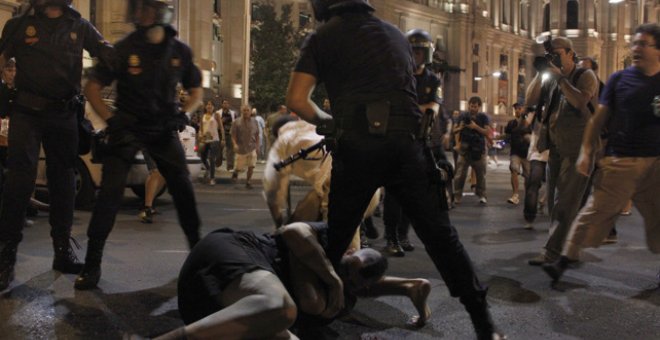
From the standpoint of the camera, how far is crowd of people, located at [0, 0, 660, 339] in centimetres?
312

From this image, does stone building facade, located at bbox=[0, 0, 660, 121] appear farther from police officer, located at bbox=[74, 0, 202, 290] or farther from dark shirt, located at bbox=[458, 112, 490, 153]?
police officer, located at bbox=[74, 0, 202, 290]

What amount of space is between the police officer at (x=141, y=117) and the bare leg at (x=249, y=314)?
1.53 metres

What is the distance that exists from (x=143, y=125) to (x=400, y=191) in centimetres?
187

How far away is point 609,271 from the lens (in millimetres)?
5359

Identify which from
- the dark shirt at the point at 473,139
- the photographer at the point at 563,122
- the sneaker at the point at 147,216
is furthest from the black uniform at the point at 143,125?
the dark shirt at the point at 473,139

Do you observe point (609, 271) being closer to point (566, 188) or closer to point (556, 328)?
point (566, 188)

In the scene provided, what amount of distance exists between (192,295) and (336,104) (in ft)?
3.81

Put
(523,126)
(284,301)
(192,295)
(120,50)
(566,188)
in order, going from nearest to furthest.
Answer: (284,301)
(192,295)
(120,50)
(566,188)
(523,126)

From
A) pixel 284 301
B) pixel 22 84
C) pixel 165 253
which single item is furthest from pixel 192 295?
pixel 165 253

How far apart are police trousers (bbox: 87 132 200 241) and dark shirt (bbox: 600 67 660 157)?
9.80ft

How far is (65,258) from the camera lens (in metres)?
4.69

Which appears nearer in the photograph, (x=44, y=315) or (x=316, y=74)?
(x=316, y=74)

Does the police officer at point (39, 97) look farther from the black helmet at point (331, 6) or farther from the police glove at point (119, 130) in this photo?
the black helmet at point (331, 6)

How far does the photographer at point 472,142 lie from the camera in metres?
10.4
